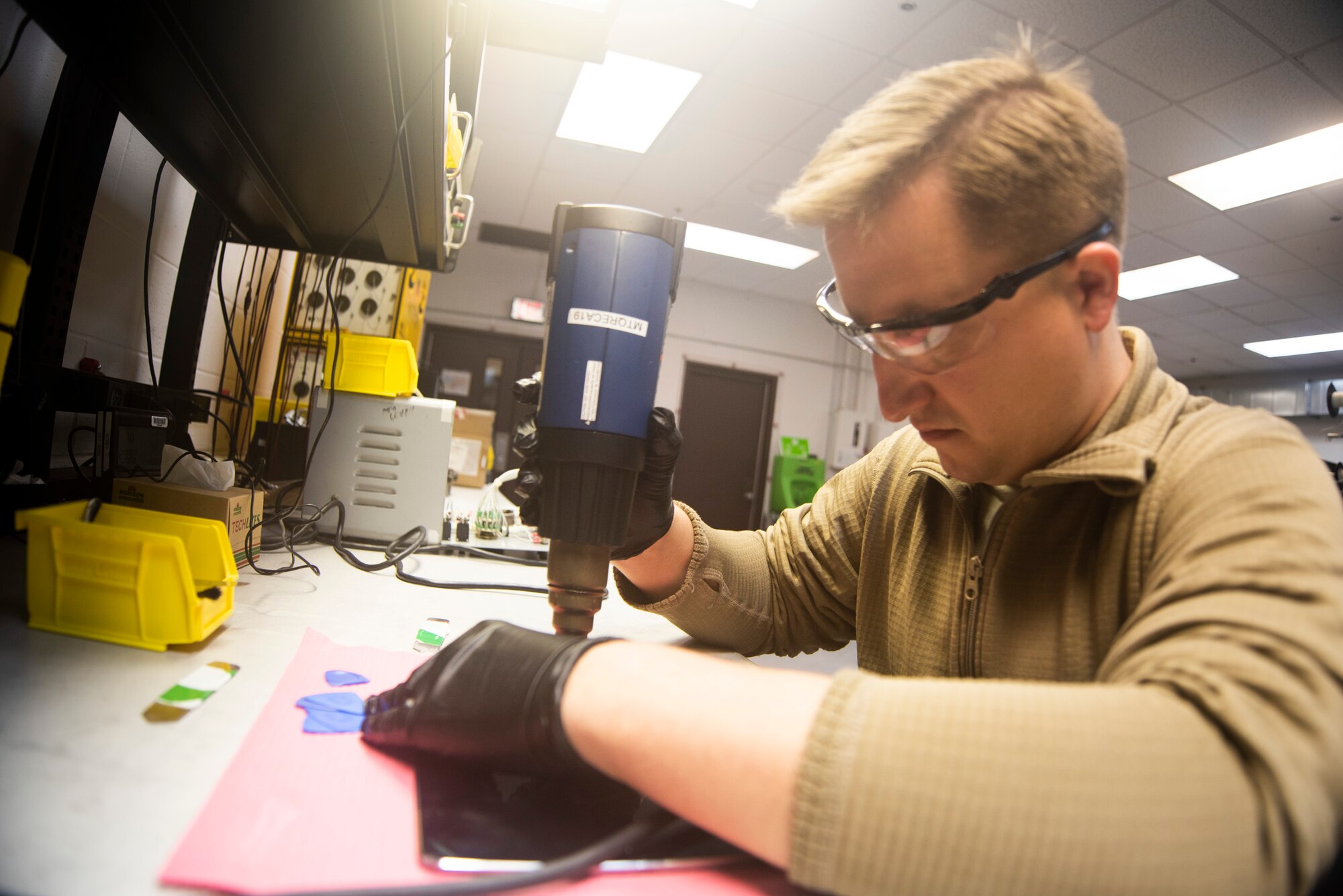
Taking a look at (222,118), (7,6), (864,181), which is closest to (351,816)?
(864,181)

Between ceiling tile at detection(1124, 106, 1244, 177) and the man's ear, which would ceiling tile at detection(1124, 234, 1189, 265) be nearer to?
ceiling tile at detection(1124, 106, 1244, 177)

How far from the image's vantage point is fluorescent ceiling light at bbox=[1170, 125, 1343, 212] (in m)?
2.95

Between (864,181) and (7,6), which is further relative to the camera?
(7,6)

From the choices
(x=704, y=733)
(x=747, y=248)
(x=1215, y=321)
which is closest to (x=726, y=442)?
(x=747, y=248)

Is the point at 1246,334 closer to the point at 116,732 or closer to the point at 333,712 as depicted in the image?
the point at 333,712

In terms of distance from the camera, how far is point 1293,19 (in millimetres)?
2230

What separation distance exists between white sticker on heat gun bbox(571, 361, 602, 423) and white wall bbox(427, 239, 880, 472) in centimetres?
520

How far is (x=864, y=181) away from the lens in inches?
24.8

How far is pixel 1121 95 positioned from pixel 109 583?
3.62m

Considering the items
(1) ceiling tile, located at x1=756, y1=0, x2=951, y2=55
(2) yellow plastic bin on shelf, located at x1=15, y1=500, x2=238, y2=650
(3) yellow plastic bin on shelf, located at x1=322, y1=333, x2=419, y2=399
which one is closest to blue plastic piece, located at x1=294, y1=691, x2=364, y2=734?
(2) yellow plastic bin on shelf, located at x1=15, y1=500, x2=238, y2=650

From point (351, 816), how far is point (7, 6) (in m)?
1.22

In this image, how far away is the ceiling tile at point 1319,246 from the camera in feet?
12.1

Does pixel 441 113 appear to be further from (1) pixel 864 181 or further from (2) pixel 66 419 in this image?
(2) pixel 66 419

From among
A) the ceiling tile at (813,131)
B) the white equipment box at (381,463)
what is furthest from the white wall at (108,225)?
the ceiling tile at (813,131)
